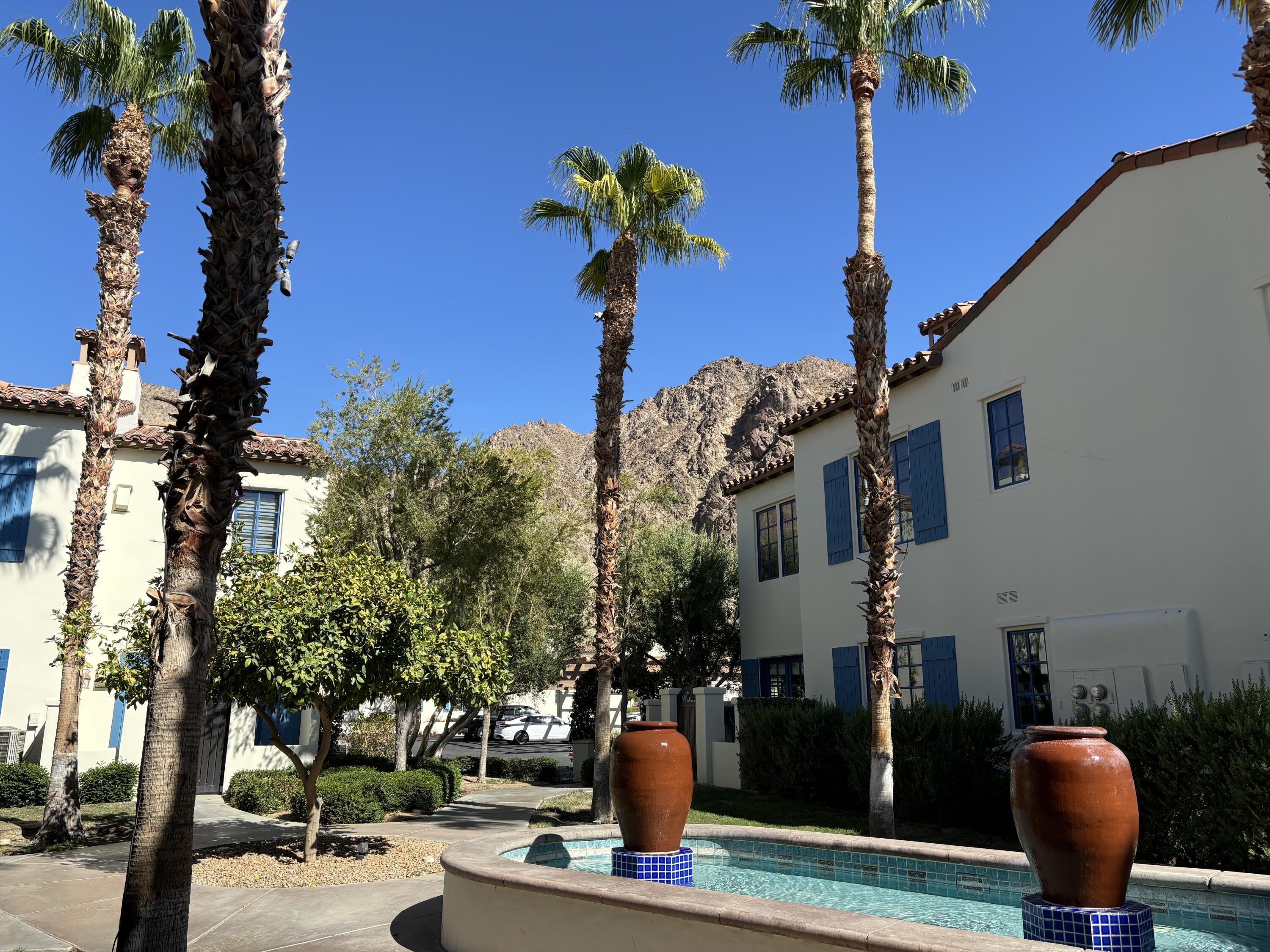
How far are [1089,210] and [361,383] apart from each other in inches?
444

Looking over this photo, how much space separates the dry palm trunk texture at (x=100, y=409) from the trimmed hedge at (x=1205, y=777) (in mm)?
12626

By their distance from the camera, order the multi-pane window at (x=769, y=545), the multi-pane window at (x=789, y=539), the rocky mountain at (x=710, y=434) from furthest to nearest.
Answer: the rocky mountain at (x=710, y=434)
the multi-pane window at (x=769, y=545)
the multi-pane window at (x=789, y=539)

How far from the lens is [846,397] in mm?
14844

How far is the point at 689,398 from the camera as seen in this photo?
269 ft

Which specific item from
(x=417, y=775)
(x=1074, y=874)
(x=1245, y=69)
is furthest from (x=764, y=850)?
(x=1245, y=69)

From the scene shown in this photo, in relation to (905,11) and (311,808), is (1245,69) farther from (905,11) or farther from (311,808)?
(311,808)

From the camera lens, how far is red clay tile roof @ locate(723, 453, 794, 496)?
1852cm

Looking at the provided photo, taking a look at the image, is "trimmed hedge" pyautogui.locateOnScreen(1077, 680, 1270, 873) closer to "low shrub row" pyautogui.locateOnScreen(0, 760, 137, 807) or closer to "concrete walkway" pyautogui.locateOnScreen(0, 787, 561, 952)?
"concrete walkway" pyautogui.locateOnScreen(0, 787, 561, 952)

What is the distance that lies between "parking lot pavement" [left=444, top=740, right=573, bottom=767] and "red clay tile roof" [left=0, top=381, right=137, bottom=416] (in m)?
18.0

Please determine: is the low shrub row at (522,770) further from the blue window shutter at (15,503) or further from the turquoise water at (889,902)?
the turquoise water at (889,902)

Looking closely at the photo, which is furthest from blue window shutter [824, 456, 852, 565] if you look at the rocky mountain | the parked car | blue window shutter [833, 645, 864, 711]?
the rocky mountain

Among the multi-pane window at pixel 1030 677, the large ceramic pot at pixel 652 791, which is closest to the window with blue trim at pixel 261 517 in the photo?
the large ceramic pot at pixel 652 791

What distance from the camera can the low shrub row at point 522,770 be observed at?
21.6m

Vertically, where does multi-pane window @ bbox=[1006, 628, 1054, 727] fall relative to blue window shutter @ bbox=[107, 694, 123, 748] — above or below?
above
